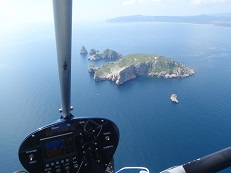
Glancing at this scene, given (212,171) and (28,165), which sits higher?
(212,171)

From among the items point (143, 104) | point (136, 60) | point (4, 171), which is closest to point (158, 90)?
point (143, 104)

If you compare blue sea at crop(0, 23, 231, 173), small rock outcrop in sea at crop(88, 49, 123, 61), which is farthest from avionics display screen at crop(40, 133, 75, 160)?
small rock outcrop in sea at crop(88, 49, 123, 61)

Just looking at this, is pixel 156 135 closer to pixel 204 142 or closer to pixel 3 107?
pixel 204 142

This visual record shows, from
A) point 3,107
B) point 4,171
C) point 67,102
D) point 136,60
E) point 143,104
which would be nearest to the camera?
point 67,102

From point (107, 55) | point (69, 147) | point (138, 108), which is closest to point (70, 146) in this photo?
point (69, 147)

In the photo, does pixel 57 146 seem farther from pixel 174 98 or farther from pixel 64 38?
pixel 174 98

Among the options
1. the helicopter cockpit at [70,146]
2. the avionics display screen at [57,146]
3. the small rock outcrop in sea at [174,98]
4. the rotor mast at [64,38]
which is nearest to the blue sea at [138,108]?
the small rock outcrop in sea at [174,98]

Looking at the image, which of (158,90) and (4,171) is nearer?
(4,171)
